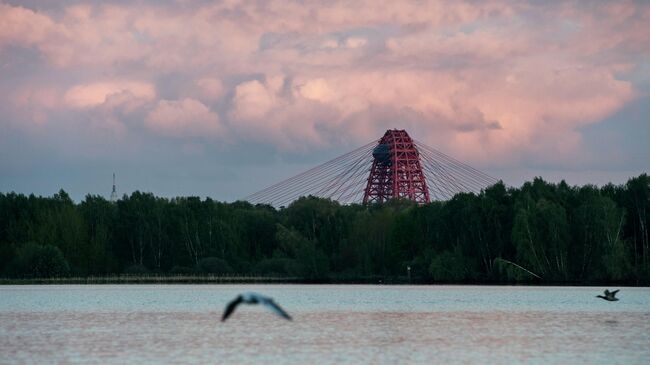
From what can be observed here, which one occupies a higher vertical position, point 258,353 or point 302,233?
point 302,233

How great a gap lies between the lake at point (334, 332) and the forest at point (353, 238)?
86.8 ft

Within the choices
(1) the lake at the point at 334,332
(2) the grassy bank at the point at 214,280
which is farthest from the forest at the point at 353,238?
(1) the lake at the point at 334,332

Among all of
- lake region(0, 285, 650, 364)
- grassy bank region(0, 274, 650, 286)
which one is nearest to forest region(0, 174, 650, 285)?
grassy bank region(0, 274, 650, 286)

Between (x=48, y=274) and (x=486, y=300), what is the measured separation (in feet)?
185

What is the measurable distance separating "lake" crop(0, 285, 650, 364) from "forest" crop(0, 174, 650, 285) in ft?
86.8

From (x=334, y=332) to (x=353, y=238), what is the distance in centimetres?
7302

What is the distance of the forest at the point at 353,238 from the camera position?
93125 millimetres

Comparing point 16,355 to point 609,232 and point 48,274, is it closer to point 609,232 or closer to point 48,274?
A: point 609,232

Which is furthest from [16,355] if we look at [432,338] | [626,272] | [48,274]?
[48,274]

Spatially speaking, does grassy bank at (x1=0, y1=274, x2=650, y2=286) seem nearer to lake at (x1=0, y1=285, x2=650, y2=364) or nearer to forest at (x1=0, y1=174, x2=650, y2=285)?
forest at (x1=0, y1=174, x2=650, y2=285)

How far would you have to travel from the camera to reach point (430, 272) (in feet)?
332

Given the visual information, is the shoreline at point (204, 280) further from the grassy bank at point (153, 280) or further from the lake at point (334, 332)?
the lake at point (334, 332)

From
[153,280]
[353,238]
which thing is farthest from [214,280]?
[353,238]

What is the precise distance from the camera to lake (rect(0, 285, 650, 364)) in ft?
108
